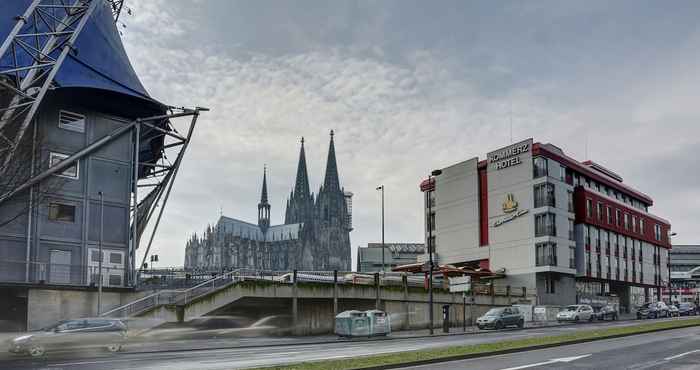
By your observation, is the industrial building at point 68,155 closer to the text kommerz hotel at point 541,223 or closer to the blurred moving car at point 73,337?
the blurred moving car at point 73,337

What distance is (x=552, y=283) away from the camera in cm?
7538

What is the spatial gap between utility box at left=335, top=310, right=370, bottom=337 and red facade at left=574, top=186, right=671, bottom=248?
44875mm

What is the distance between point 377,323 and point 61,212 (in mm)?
22823

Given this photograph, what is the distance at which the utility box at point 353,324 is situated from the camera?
40.5 meters

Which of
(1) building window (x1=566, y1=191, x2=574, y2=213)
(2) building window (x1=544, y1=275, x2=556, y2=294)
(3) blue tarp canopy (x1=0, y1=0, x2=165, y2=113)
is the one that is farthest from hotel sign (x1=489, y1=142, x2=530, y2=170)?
(3) blue tarp canopy (x1=0, y1=0, x2=165, y2=113)

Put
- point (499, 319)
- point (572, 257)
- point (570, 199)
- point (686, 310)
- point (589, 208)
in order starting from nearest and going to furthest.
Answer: point (499, 319) < point (686, 310) < point (572, 257) < point (570, 199) < point (589, 208)

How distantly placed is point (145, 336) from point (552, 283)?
50.5 meters

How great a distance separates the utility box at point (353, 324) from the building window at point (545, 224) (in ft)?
121

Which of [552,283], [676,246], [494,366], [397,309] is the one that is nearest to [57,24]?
[397,309]

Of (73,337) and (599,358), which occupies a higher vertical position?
(599,358)

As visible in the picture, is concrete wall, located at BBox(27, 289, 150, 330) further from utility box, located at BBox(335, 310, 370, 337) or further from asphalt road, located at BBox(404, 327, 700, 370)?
asphalt road, located at BBox(404, 327, 700, 370)

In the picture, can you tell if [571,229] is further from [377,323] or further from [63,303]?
[63,303]

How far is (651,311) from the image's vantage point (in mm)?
64062

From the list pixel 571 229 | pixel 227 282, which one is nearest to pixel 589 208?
pixel 571 229
